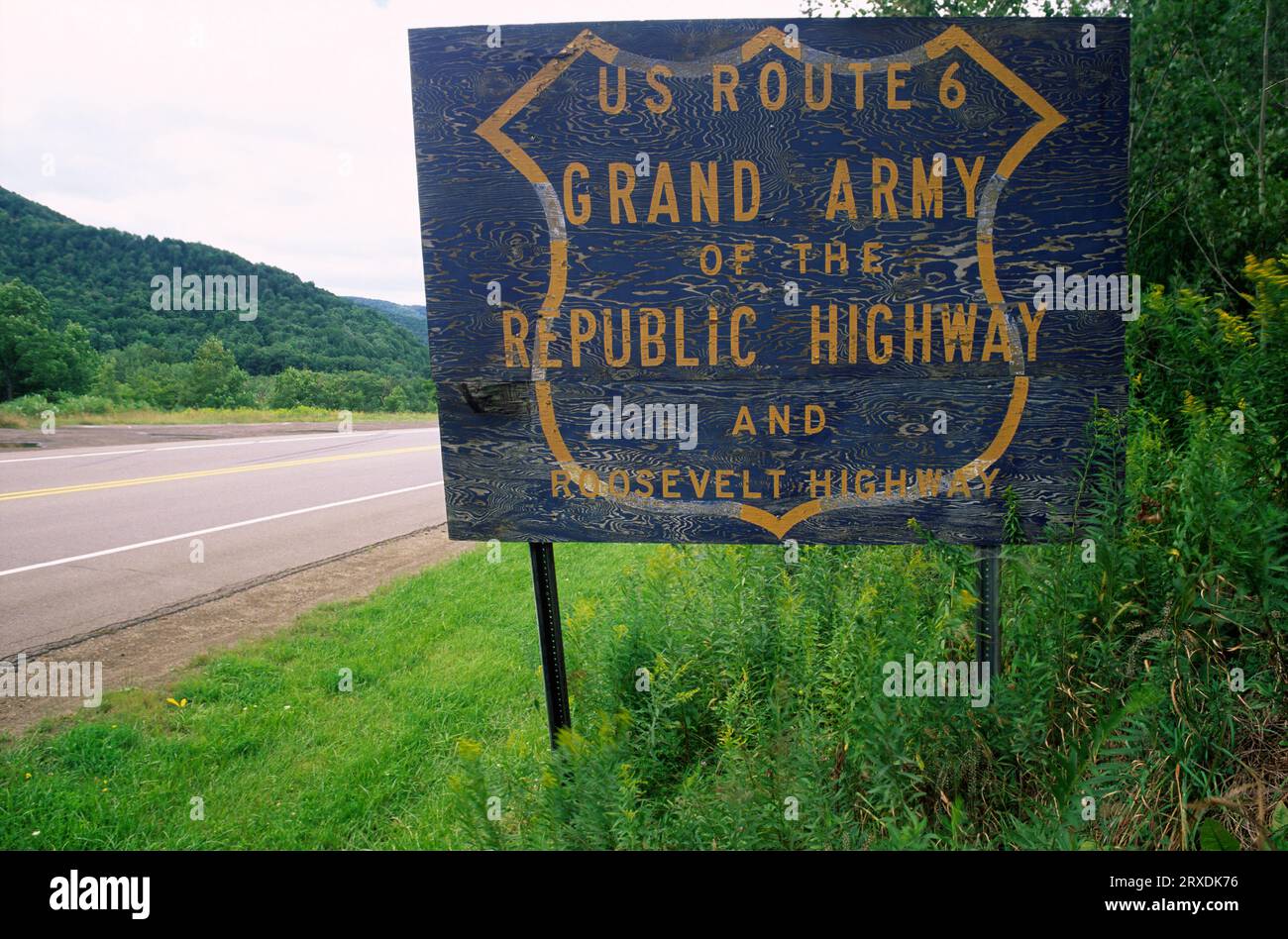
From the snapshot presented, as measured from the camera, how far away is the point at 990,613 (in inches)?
111

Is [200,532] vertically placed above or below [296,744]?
above

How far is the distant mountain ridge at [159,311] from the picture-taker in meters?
46.7

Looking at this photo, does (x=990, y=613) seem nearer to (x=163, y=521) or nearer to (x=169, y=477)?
(x=163, y=521)

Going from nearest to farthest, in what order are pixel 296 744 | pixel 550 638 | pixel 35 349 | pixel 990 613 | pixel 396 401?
pixel 990 613 → pixel 550 638 → pixel 296 744 → pixel 35 349 → pixel 396 401

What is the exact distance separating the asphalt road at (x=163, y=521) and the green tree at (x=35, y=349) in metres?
23.3

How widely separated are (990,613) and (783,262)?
5.01 feet

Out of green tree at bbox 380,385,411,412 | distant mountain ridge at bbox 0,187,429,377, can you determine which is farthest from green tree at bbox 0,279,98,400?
green tree at bbox 380,385,411,412

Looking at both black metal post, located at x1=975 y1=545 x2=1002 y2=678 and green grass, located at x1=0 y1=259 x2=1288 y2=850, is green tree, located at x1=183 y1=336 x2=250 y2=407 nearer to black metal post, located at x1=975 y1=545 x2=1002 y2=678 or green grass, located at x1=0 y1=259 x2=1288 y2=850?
green grass, located at x1=0 y1=259 x2=1288 y2=850

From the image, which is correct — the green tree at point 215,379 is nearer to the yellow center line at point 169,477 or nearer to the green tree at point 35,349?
the green tree at point 35,349

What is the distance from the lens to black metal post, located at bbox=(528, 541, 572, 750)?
319 centimetres

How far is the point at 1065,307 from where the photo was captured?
112 inches

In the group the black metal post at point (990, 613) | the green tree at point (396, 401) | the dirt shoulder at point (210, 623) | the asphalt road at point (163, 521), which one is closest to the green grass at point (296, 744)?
the dirt shoulder at point (210, 623)

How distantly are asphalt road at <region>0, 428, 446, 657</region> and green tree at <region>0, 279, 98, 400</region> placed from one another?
918 inches

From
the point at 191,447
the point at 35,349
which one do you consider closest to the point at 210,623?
the point at 191,447
